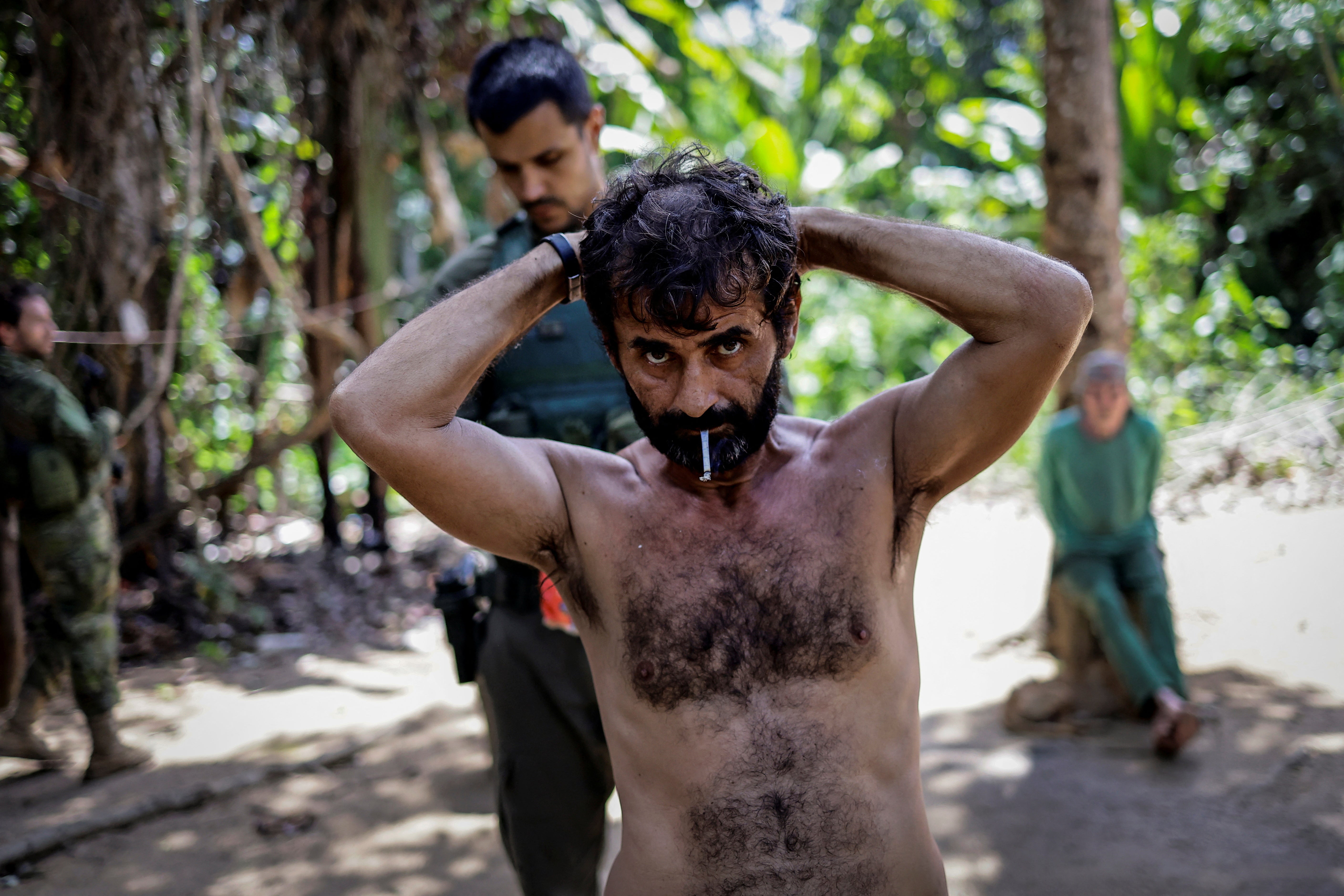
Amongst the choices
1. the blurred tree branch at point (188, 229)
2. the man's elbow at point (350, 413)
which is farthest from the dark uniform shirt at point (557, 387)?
the blurred tree branch at point (188, 229)

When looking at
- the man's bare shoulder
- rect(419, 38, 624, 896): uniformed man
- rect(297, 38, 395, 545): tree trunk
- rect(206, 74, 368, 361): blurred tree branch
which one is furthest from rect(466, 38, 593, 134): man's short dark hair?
rect(297, 38, 395, 545): tree trunk

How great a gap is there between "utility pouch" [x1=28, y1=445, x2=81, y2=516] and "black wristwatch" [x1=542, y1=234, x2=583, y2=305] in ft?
12.9

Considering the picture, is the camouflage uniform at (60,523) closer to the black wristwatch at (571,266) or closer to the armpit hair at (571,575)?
the armpit hair at (571,575)

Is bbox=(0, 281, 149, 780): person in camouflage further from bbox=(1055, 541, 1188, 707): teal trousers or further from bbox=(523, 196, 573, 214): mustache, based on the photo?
bbox=(1055, 541, 1188, 707): teal trousers

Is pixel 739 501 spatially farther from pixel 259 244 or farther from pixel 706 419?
pixel 259 244

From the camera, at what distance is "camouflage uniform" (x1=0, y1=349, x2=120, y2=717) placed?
4547 mm

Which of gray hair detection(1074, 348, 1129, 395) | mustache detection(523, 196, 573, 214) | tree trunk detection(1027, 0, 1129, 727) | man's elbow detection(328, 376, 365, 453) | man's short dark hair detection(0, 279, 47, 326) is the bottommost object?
man's elbow detection(328, 376, 365, 453)

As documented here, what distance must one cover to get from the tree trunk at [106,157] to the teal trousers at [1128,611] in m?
5.73

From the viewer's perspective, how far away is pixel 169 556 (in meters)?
6.98

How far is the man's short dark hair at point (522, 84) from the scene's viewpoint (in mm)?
2590

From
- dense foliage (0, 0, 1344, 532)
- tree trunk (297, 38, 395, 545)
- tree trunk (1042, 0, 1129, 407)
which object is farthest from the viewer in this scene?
tree trunk (297, 38, 395, 545)

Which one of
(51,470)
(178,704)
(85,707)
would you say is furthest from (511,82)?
(178,704)

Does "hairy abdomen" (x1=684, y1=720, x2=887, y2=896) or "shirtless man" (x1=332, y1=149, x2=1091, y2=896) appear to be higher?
"shirtless man" (x1=332, y1=149, x2=1091, y2=896)

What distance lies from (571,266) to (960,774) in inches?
130
